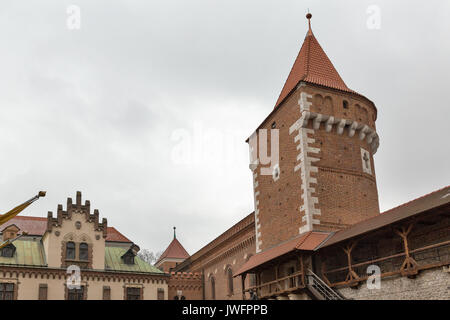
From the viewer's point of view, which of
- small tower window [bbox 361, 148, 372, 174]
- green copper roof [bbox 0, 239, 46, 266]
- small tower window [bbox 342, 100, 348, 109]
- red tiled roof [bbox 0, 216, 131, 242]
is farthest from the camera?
red tiled roof [bbox 0, 216, 131, 242]

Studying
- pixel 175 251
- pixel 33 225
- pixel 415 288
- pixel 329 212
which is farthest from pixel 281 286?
pixel 175 251

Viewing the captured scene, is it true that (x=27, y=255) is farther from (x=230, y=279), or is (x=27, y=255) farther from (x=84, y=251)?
(x=230, y=279)

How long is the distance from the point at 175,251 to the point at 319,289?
39.7 meters

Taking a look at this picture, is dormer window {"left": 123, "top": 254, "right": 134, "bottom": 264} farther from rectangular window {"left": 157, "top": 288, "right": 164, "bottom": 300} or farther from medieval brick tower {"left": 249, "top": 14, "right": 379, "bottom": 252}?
medieval brick tower {"left": 249, "top": 14, "right": 379, "bottom": 252}

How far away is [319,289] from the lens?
2044cm

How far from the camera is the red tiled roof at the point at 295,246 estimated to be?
21.1 metres

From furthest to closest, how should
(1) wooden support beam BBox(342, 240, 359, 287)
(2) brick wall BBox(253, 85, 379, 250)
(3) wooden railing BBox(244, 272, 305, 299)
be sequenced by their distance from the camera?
(2) brick wall BBox(253, 85, 379, 250), (3) wooden railing BBox(244, 272, 305, 299), (1) wooden support beam BBox(342, 240, 359, 287)

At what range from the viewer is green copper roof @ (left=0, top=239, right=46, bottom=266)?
32.3 metres

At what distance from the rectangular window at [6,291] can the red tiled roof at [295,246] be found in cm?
1616

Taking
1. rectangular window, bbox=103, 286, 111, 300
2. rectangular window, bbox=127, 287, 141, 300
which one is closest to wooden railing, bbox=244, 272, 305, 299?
rectangular window, bbox=127, 287, 141, 300

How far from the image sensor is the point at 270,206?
26.9 m

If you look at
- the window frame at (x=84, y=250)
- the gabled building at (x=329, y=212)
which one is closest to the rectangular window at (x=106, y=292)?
the window frame at (x=84, y=250)
